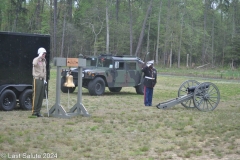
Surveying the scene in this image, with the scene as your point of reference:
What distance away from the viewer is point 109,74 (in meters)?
20.1

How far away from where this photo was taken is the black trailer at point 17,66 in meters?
12.9

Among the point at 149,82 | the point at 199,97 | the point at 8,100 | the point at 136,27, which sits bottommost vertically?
the point at 8,100

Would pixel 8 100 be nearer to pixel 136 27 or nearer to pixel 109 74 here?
pixel 109 74

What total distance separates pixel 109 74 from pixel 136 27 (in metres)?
47.6

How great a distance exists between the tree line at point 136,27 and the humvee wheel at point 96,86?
34.7 meters

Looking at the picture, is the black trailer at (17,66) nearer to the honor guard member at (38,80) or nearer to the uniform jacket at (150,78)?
the honor guard member at (38,80)

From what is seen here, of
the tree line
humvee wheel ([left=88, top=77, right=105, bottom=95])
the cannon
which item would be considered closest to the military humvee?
humvee wheel ([left=88, top=77, right=105, bottom=95])

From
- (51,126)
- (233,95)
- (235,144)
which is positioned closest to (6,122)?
(51,126)

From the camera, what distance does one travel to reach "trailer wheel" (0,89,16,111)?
12.8 metres

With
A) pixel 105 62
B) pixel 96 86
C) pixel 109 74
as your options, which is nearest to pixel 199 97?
pixel 96 86

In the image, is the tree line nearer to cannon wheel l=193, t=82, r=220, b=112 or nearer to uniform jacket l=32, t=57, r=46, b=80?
cannon wheel l=193, t=82, r=220, b=112

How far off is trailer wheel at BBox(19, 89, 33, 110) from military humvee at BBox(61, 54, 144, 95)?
564 centimetres

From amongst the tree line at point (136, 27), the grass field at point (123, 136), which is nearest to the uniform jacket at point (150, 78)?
the grass field at point (123, 136)

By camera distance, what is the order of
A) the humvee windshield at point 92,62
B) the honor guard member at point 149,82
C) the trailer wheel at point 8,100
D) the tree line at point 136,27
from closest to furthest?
1. the trailer wheel at point 8,100
2. the honor guard member at point 149,82
3. the humvee windshield at point 92,62
4. the tree line at point 136,27
